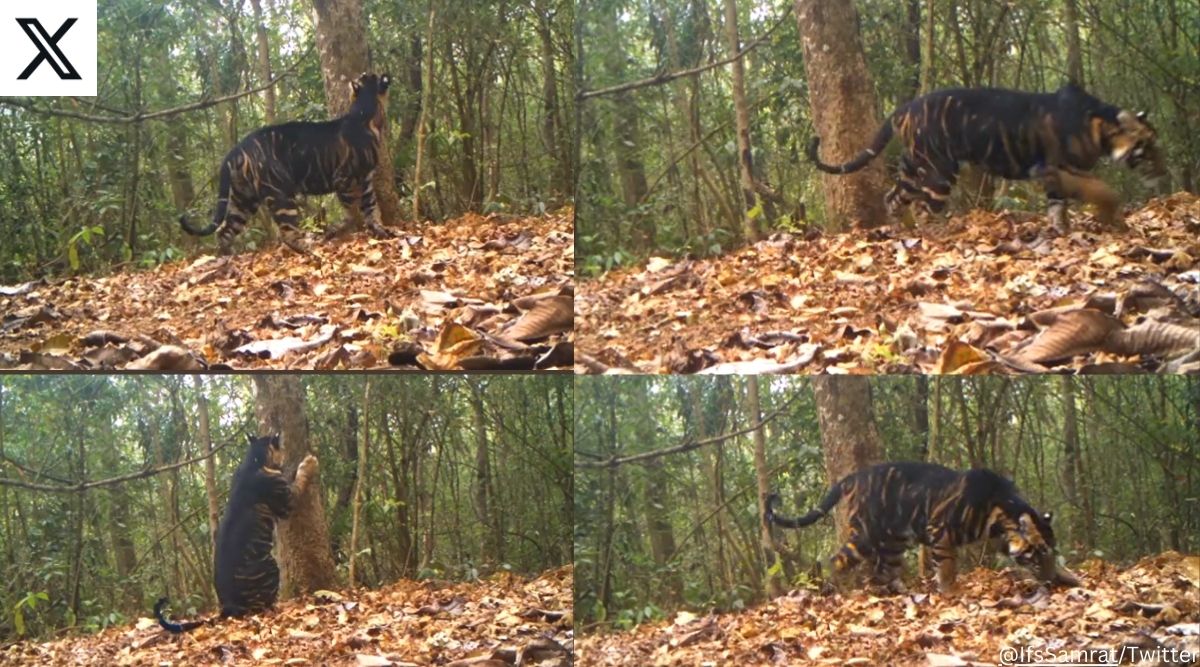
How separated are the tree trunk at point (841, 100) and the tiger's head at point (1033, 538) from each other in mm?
897

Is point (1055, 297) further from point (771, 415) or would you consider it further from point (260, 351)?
point (260, 351)

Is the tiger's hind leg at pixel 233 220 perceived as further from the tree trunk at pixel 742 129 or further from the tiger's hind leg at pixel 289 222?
→ the tree trunk at pixel 742 129

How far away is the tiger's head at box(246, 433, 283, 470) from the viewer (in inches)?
183

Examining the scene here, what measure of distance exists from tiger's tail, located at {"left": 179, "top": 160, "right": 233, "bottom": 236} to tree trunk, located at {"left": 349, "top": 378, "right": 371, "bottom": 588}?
80 centimetres

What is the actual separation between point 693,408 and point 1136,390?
1200 mm

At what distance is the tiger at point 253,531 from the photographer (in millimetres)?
4676

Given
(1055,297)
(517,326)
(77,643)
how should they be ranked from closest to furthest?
(1055,297) < (517,326) < (77,643)

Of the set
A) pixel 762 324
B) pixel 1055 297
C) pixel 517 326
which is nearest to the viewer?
pixel 1055 297

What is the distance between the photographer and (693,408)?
4.20 meters

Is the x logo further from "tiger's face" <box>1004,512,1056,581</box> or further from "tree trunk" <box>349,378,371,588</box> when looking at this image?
"tiger's face" <box>1004,512,1056,581</box>

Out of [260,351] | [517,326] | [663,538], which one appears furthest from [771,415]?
[260,351]

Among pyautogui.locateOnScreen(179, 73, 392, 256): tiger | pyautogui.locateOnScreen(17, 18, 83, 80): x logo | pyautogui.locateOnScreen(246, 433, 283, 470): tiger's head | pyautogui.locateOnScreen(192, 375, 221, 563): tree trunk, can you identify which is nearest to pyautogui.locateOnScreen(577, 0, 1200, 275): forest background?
pyautogui.locateOnScreen(179, 73, 392, 256): tiger

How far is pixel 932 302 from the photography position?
3.83m

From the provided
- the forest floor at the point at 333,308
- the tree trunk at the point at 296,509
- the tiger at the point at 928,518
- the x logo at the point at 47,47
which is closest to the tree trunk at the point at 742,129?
the forest floor at the point at 333,308
